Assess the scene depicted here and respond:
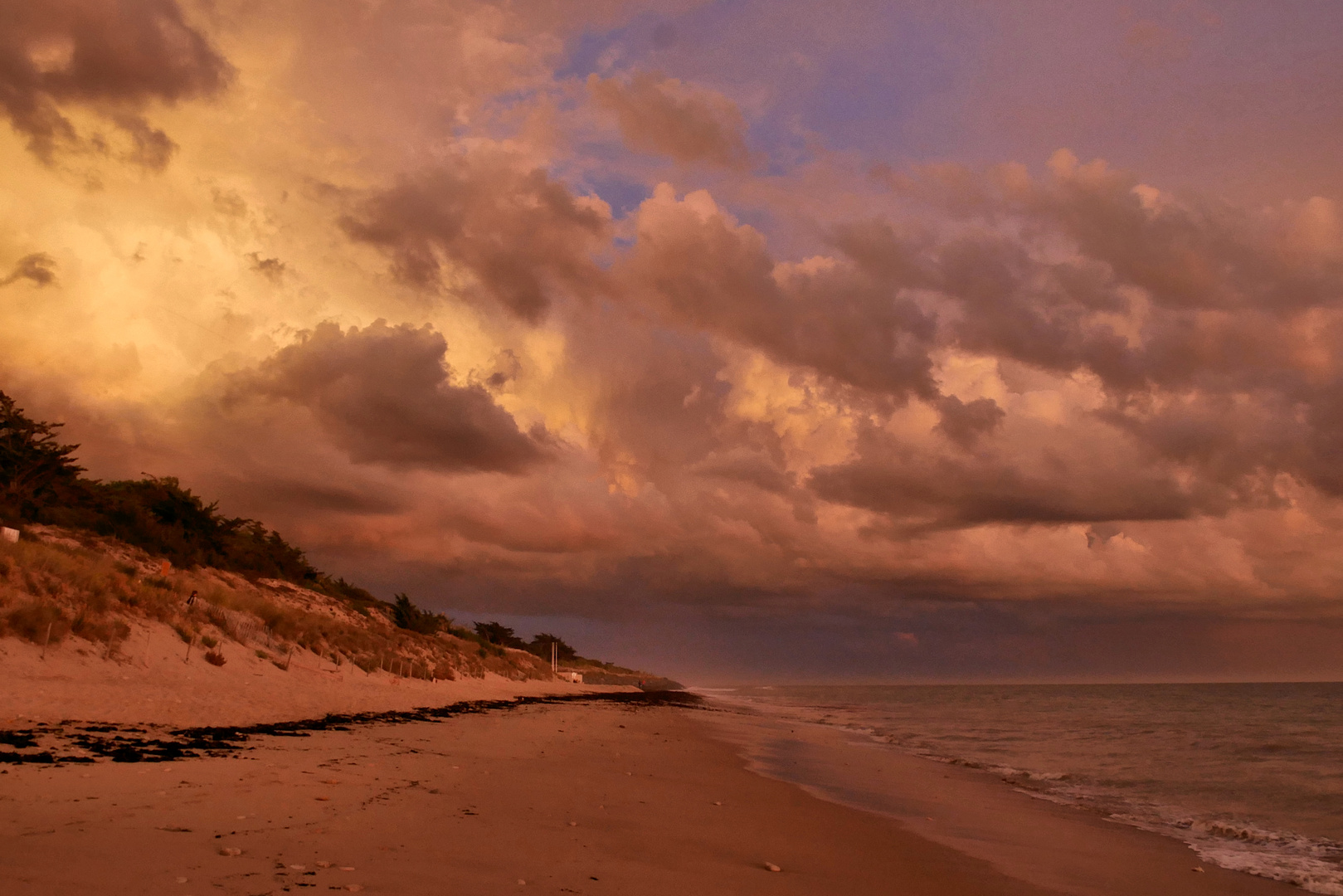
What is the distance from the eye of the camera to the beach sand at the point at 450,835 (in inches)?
247

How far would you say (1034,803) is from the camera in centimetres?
1730

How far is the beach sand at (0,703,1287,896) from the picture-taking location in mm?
6281

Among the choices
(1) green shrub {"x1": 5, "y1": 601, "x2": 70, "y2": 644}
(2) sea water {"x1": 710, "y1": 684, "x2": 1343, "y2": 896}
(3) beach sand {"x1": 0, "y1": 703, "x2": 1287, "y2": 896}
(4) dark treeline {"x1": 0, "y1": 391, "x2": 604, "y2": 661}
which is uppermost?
(4) dark treeline {"x1": 0, "y1": 391, "x2": 604, "y2": 661}

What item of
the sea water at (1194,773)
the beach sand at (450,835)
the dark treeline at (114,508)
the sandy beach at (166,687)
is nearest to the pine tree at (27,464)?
the dark treeline at (114,508)

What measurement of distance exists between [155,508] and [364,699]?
20860 millimetres

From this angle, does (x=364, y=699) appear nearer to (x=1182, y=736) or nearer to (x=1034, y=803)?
(x=1034, y=803)

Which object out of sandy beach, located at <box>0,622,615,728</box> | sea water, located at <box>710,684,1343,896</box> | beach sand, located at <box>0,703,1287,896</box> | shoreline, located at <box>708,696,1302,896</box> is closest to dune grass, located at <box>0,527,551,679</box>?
sandy beach, located at <box>0,622,615,728</box>

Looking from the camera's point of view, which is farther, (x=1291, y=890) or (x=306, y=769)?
(x=306, y=769)

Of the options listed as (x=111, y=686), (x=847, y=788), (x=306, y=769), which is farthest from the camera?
(x=847, y=788)

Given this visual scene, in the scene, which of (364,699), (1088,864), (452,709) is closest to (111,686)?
(364,699)

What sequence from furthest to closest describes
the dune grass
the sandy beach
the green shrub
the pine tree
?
the pine tree, the dune grass, the green shrub, the sandy beach

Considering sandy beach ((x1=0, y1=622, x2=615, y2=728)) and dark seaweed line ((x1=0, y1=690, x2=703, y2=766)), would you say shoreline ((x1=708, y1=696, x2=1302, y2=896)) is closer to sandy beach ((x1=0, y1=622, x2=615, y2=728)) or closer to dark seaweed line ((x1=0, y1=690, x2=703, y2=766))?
dark seaweed line ((x1=0, y1=690, x2=703, y2=766))

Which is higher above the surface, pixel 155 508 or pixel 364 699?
pixel 155 508

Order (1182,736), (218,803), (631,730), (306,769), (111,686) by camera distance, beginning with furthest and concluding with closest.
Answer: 1. (1182,736)
2. (631,730)
3. (111,686)
4. (306,769)
5. (218,803)
